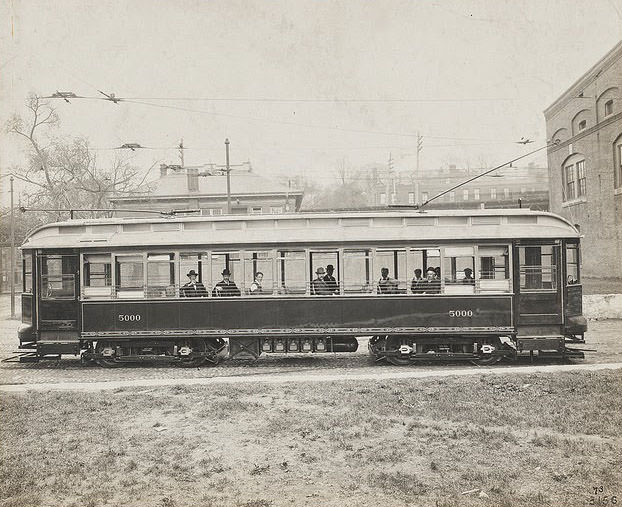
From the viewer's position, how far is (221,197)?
37.3 m

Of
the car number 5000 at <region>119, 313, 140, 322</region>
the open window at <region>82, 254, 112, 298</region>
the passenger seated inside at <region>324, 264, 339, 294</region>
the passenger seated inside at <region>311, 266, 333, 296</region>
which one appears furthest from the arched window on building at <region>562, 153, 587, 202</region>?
the open window at <region>82, 254, 112, 298</region>

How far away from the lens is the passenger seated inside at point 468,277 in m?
12.0

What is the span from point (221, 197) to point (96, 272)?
82.2 ft

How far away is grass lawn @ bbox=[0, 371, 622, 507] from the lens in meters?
5.42

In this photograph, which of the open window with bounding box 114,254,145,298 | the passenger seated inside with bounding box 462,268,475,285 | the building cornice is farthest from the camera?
the building cornice

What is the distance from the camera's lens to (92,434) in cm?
729

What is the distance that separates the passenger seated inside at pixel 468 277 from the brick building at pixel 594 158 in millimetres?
7528

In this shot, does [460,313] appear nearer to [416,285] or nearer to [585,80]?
[416,285]

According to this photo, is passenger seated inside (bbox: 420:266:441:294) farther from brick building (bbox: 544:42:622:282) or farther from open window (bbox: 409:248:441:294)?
brick building (bbox: 544:42:622:282)

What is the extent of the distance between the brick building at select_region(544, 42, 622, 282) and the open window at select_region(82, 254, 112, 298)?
13.5 meters

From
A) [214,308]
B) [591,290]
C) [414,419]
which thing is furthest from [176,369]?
[591,290]

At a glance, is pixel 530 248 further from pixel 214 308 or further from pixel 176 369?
pixel 176 369

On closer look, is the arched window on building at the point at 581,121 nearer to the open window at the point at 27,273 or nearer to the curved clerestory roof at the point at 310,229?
the curved clerestory roof at the point at 310,229

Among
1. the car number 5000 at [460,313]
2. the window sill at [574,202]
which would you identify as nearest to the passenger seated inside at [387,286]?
the car number 5000 at [460,313]
